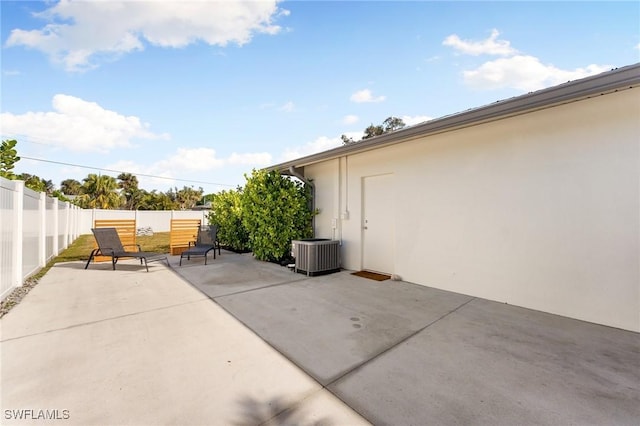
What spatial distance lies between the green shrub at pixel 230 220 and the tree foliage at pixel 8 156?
6449 millimetres

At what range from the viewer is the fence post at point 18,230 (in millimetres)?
4355

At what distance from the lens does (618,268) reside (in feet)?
11.0

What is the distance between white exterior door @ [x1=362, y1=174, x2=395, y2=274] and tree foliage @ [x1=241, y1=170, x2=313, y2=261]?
1.87 meters

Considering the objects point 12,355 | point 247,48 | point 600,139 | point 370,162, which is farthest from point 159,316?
point 247,48

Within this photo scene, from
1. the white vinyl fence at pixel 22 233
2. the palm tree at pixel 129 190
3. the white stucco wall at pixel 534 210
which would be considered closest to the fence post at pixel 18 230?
the white vinyl fence at pixel 22 233

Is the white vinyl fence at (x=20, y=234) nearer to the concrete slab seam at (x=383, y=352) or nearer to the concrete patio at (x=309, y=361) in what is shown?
the concrete patio at (x=309, y=361)

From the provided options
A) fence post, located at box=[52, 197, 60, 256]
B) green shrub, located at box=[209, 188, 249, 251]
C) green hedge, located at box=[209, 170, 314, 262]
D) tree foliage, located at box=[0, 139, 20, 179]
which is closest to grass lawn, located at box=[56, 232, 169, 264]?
fence post, located at box=[52, 197, 60, 256]

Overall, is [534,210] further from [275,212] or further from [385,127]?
[385,127]

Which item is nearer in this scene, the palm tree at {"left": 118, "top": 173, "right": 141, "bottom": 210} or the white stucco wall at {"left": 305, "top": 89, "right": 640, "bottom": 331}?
the white stucco wall at {"left": 305, "top": 89, "right": 640, "bottom": 331}

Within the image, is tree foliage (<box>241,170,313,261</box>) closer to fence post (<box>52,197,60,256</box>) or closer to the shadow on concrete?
the shadow on concrete

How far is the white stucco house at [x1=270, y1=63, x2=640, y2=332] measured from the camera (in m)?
3.31

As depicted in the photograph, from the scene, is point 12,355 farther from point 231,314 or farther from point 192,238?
point 192,238

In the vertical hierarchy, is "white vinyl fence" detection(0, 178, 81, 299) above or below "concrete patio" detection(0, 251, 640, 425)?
above

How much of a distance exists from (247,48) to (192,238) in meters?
6.33
